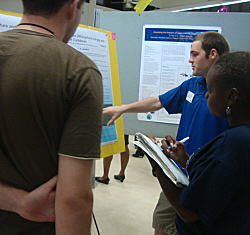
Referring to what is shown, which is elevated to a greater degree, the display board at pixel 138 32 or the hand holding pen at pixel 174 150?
the display board at pixel 138 32

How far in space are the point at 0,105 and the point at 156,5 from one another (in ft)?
22.0

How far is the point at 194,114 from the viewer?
154 centimetres

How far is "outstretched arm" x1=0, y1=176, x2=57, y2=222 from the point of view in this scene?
64 cm

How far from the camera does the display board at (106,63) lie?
1736 millimetres

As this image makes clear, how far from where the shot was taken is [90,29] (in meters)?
1.76

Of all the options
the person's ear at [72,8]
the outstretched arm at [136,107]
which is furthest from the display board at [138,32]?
the person's ear at [72,8]

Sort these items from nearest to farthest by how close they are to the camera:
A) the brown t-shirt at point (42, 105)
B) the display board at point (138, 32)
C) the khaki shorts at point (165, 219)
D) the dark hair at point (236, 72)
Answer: the brown t-shirt at point (42, 105), the dark hair at point (236, 72), the khaki shorts at point (165, 219), the display board at point (138, 32)

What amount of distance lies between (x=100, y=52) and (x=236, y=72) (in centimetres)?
113

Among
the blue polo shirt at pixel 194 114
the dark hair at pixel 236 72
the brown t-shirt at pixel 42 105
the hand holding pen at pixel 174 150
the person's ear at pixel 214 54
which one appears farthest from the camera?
the person's ear at pixel 214 54

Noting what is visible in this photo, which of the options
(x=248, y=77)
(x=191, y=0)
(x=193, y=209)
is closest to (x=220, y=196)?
(x=193, y=209)

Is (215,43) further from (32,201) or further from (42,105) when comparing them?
(32,201)

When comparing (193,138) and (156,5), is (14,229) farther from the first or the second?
(156,5)

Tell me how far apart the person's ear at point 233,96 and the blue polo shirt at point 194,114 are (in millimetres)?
513

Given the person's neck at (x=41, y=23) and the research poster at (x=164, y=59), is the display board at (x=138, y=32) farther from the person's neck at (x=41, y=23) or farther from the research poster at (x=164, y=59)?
the person's neck at (x=41, y=23)
